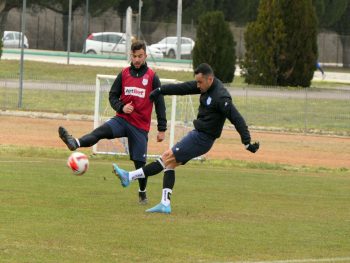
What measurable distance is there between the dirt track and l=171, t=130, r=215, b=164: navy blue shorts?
38.7ft

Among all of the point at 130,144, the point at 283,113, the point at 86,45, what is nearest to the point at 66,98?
the point at 283,113

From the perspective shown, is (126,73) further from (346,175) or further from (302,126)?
(302,126)

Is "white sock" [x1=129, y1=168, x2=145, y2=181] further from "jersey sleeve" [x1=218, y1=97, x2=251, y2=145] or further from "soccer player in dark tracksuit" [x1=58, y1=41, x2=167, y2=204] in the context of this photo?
"jersey sleeve" [x1=218, y1=97, x2=251, y2=145]

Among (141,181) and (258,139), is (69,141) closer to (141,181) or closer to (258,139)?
(141,181)

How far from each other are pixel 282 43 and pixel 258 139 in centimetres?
1237

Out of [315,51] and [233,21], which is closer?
[315,51]

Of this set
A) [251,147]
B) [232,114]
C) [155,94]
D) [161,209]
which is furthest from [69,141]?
[251,147]

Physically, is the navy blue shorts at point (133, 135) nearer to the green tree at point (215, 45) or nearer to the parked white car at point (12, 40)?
the green tree at point (215, 45)

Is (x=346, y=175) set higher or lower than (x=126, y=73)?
lower

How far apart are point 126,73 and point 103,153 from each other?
958 centimetres

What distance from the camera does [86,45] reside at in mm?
68188

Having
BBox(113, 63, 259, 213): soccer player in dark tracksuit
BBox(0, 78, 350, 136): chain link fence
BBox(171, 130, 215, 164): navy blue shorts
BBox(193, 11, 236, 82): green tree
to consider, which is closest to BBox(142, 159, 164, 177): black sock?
BBox(113, 63, 259, 213): soccer player in dark tracksuit

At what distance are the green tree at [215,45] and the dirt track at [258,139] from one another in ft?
43.0

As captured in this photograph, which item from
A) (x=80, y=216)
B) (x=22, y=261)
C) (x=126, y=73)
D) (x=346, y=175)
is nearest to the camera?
(x=22, y=261)
